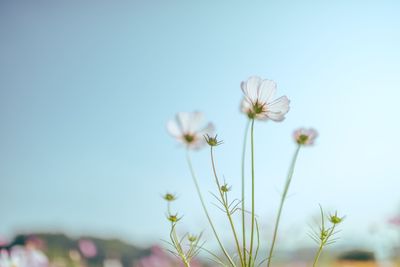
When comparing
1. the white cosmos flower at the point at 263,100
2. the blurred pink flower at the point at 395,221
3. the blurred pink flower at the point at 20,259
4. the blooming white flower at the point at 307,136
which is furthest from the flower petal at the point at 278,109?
the blurred pink flower at the point at 395,221

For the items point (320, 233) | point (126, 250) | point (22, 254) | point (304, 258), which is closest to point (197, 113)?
point (320, 233)

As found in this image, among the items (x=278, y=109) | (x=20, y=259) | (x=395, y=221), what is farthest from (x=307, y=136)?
(x=395, y=221)

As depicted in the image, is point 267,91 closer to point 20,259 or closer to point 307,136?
point 307,136

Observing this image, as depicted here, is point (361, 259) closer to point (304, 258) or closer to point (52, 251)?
point (304, 258)

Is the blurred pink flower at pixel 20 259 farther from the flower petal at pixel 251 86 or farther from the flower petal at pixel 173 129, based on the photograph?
the flower petal at pixel 251 86

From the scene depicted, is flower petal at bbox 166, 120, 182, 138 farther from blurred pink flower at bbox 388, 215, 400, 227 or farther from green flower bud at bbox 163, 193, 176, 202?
blurred pink flower at bbox 388, 215, 400, 227

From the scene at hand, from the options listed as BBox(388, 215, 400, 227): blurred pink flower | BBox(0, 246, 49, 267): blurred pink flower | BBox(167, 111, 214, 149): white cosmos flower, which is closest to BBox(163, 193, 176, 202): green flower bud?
BBox(167, 111, 214, 149): white cosmos flower
